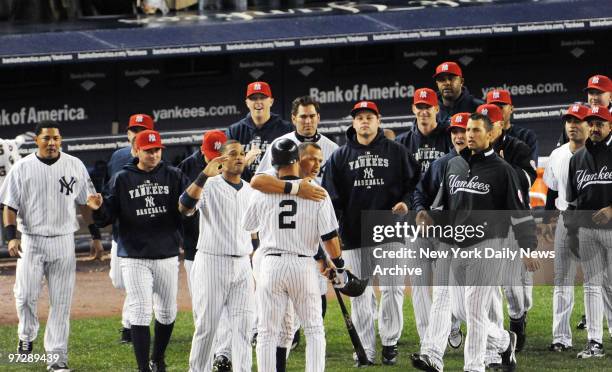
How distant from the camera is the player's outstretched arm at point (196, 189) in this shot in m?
9.98

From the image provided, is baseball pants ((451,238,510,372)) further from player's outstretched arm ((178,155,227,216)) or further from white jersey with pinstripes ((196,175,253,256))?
player's outstretched arm ((178,155,227,216))

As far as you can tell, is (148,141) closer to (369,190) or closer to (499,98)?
(369,190)

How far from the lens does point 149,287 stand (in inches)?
412

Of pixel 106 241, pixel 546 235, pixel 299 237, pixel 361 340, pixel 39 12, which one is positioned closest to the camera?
pixel 299 237

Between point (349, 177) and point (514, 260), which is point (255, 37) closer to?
point (349, 177)

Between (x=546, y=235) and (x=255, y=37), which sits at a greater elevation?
(x=255, y=37)

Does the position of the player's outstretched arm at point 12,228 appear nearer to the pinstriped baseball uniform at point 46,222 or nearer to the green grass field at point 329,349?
the pinstriped baseball uniform at point 46,222

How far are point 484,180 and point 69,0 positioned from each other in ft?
32.8

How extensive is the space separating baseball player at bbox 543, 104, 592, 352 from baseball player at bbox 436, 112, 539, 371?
146 cm

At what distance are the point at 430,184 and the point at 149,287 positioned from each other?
87.1 inches

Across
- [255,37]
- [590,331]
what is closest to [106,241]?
[255,37]

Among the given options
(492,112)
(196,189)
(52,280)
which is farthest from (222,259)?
(492,112)

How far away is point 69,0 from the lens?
18.6m

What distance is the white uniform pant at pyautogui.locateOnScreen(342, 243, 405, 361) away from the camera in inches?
430
